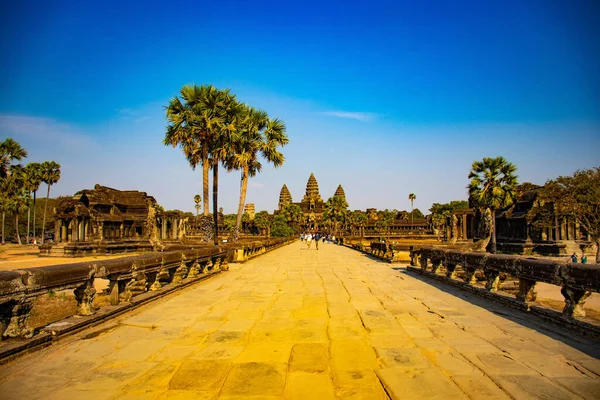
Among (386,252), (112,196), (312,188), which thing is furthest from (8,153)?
(312,188)

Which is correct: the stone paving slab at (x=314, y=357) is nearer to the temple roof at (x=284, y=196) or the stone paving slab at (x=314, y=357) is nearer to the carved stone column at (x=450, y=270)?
the carved stone column at (x=450, y=270)

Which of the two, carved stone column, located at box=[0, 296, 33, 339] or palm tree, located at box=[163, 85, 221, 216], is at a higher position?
palm tree, located at box=[163, 85, 221, 216]

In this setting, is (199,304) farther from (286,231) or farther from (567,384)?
Answer: (286,231)

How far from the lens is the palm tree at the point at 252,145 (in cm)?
2698

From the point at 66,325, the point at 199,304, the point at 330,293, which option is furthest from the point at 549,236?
the point at 66,325

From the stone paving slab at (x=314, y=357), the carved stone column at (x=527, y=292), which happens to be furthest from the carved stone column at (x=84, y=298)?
the carved stone column at (x=527, y=292)

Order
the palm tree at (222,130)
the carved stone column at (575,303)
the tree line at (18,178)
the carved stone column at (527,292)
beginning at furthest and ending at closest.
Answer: the tree line at (18,178) < the palm tree at (222,130) < the carved stone column at (527,292) < the carved stone column at (575,303)

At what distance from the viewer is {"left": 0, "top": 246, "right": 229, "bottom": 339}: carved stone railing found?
4832 mm

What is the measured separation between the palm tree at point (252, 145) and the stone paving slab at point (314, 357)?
775 inches

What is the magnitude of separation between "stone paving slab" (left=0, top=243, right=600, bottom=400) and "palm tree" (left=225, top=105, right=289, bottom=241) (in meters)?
19.7

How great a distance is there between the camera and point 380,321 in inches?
267

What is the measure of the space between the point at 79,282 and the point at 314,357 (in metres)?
3.72

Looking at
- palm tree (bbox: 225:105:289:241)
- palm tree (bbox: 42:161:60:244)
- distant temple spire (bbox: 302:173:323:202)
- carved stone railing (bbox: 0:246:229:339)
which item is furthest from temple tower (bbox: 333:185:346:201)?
carved stone railing (bbox: 0:246:229:339)

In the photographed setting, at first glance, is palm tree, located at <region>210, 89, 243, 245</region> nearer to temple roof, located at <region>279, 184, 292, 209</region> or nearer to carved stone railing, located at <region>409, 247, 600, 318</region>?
carved stone railing, located at <region>409, 247, 600, 318</region>
